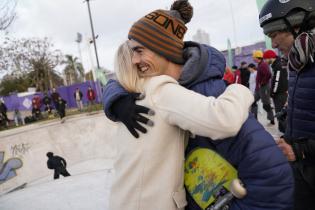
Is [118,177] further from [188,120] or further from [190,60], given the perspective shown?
[190,60]

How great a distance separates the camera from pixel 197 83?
4.12 ft

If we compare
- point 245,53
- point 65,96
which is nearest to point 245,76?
point 245,53

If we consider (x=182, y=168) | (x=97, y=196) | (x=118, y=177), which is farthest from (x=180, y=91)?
(x=97, y=196)

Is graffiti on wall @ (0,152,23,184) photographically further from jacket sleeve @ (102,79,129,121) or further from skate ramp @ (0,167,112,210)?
jacket sleeve @ (102,79,129,121)

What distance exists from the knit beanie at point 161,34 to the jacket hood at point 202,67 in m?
0.11

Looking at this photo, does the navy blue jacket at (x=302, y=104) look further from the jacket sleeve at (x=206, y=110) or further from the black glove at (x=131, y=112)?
the black glove at (x=131, y=112)

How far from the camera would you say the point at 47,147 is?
11.0 m

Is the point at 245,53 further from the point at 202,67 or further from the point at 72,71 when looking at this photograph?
the point at 72,71

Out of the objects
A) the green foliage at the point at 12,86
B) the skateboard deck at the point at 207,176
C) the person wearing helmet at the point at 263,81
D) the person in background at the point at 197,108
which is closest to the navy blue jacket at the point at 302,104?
the person in background at the point at 197,108

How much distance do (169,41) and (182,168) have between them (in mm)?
570

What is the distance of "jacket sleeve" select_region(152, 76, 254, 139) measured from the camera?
A: 107 centimetres

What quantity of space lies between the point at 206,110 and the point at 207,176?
1.05ft

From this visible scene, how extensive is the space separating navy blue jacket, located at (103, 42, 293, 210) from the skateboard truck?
A: 0.09 ft

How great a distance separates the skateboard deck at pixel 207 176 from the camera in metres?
1.21
